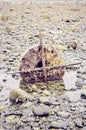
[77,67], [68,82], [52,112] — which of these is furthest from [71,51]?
[52,112]

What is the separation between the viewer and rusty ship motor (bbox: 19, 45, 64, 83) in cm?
800

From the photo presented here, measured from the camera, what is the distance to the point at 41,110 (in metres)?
6.72

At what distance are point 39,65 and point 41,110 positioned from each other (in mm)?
1796

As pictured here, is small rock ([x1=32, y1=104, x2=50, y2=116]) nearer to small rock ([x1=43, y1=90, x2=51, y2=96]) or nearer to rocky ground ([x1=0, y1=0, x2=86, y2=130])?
rocky ground ([x1=0, y1=0, x2=86, y2=130])

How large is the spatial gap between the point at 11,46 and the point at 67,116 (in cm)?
659

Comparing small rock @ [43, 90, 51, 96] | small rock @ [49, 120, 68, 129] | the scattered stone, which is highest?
small rock @ [43, 90, 51, 96]

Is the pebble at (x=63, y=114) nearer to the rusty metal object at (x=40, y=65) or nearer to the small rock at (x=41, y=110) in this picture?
the small rock at (x=41, y=110)

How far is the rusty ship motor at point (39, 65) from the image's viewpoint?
315 inches

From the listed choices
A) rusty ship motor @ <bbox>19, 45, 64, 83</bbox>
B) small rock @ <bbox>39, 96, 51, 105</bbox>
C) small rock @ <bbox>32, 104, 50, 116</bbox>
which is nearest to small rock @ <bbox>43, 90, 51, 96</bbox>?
small rock @ <bbox>39, 96, 51, 105</bbox>

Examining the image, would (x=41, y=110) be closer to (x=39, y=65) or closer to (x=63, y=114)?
(x=63, y=114)

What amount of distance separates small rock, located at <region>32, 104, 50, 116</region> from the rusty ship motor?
125 centimetres

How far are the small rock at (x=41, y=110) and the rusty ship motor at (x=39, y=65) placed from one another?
1.25 metres

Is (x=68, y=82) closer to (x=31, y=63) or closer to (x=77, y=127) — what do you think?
(x=31, y=63)

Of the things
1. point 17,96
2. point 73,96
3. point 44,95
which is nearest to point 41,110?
point 17,96
